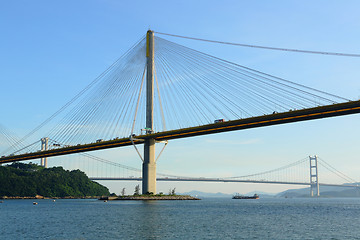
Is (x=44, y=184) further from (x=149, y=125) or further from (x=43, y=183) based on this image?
(x=149, y=125)

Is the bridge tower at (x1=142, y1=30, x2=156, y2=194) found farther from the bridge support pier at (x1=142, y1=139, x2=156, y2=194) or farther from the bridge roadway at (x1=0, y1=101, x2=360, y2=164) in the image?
the bridge roadway at (x1=0, y1=101, x2=360, y2=164)

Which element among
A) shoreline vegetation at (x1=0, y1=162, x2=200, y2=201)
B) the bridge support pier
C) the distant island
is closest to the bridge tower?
the bridge support pier

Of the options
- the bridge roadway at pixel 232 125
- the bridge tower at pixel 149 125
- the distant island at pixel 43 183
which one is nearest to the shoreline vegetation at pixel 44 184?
the distant island at pixel 43 183

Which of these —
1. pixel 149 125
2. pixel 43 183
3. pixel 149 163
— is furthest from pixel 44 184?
pixel 149 125

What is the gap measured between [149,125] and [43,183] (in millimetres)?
98273

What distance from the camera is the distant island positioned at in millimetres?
159375

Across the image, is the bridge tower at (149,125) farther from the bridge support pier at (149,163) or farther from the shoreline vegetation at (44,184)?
the shoreline vegetation at (44,184)

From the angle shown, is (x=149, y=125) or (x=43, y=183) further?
(x=43, y=183)

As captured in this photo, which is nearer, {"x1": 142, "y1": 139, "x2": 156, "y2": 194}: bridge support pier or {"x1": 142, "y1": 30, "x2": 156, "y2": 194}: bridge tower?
{"x1": 142, "y1": 30, "x2": 156, "y2": 194}: bridge tower

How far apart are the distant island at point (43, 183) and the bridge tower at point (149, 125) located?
8305cm

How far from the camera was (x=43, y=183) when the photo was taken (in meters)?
171

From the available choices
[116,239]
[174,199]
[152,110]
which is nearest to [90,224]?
[116,239]

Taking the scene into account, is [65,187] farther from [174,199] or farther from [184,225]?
[184,225]

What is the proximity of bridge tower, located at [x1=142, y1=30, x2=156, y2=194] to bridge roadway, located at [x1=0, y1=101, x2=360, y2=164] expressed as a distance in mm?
2065
